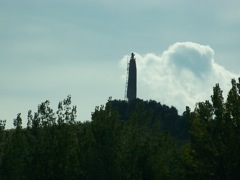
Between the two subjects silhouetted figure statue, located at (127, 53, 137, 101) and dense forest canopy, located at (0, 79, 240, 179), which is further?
silhouetted figure statue, located at (127, 53, 137, 101)

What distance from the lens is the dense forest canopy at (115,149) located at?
2728cm

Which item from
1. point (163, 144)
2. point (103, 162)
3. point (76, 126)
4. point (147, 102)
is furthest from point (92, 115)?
point (147, 102)

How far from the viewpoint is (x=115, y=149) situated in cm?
3312

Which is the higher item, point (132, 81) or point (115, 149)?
Answer: point (132, 81)

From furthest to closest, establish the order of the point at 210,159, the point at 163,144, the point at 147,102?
the point at 147,102, the point at 163,144, the point at 210,159

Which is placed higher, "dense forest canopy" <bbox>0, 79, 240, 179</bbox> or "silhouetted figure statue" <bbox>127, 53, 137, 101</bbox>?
"silhouetted figure statue" <bbox>127, 53, 137, 101</bbox>

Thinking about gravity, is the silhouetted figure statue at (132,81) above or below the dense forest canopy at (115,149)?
above

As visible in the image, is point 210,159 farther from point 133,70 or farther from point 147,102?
point 133,70

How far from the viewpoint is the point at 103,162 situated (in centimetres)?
3256

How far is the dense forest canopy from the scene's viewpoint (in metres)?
27.3

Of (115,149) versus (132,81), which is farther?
(132,81)

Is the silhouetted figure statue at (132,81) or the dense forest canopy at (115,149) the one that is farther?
the silhouetted figure statue at (132,81)

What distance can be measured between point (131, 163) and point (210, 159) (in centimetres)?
845

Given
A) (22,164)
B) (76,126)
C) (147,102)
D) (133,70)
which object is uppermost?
(133,70)
